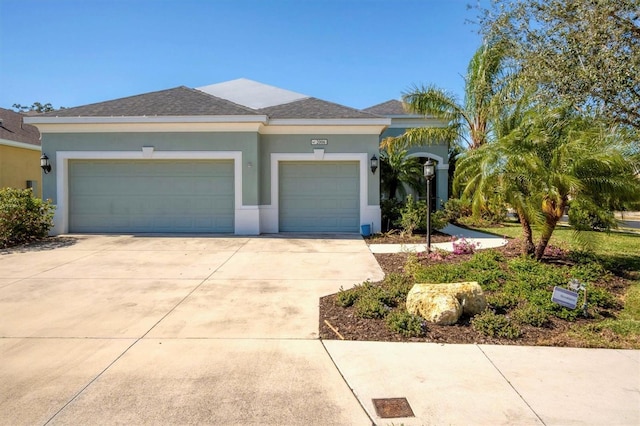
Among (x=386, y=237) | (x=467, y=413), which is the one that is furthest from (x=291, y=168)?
(x=467, y=413)

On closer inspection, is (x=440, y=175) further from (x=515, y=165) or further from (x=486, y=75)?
(x=515, y=165)

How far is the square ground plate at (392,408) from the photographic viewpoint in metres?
2.86

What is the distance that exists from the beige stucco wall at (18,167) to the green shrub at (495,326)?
19.1m

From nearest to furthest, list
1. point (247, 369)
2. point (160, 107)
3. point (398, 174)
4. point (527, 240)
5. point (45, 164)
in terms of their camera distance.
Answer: point (247, 369) < point (527, 240) < point (45, 164) < point (160, 107) < point (398, 174)

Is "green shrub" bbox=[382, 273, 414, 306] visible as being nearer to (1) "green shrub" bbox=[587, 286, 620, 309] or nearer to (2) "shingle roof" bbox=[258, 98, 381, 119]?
(1) "green shrub" bbox=[587, 286, 620, 309]

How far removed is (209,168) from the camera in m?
12.3

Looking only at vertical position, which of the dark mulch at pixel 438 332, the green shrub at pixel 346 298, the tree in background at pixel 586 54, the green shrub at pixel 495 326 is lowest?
the dark mulch at pixel 438 332

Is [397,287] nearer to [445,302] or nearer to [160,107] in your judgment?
[445,302]

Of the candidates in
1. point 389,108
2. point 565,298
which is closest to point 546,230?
point 565,298

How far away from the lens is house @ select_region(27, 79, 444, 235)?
12.0m

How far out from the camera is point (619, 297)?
5648 mm

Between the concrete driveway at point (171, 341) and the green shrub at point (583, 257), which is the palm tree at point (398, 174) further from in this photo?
the green shrub at point (583, 257)

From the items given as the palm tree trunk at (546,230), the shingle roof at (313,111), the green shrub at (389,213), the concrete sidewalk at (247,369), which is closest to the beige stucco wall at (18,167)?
the shingle roof at (313,111)

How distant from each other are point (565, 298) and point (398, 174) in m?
9.28
